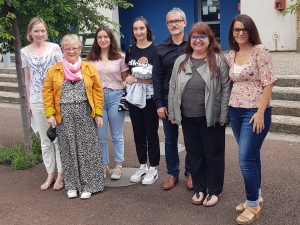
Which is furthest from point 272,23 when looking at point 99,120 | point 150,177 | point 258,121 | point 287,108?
point 258,121

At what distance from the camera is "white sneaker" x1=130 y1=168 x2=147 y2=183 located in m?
5.23

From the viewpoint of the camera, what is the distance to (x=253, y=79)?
147 inches

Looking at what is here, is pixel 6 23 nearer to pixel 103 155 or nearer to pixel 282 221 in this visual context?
pixel 103 155

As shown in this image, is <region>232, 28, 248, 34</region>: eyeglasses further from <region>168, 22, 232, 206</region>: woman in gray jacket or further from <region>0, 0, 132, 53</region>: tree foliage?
<region>0, 0, 132, 53</region>: tree foliage

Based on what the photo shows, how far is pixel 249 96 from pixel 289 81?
15.4ft

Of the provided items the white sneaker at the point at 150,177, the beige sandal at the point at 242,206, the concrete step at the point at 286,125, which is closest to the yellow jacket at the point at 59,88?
the white sneaker at the point at 150,177

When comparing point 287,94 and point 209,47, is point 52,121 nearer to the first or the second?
point 209,47

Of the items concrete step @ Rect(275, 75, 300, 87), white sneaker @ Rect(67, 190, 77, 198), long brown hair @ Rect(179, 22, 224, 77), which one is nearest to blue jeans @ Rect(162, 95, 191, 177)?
long brown hair @ Rect(179, 22, 224, 77)

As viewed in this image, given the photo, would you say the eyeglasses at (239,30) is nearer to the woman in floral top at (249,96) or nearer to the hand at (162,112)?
the woman in floral top at (249,96)

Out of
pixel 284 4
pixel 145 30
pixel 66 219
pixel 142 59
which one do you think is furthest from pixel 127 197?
pixel 284 4

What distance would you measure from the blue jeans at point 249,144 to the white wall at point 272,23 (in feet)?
30.7

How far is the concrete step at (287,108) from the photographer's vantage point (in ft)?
23.7

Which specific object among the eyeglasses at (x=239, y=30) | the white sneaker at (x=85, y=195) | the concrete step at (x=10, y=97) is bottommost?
the white sneaker at (x=85, y=195)

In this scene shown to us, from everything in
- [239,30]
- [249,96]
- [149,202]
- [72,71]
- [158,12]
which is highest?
[158,12]
